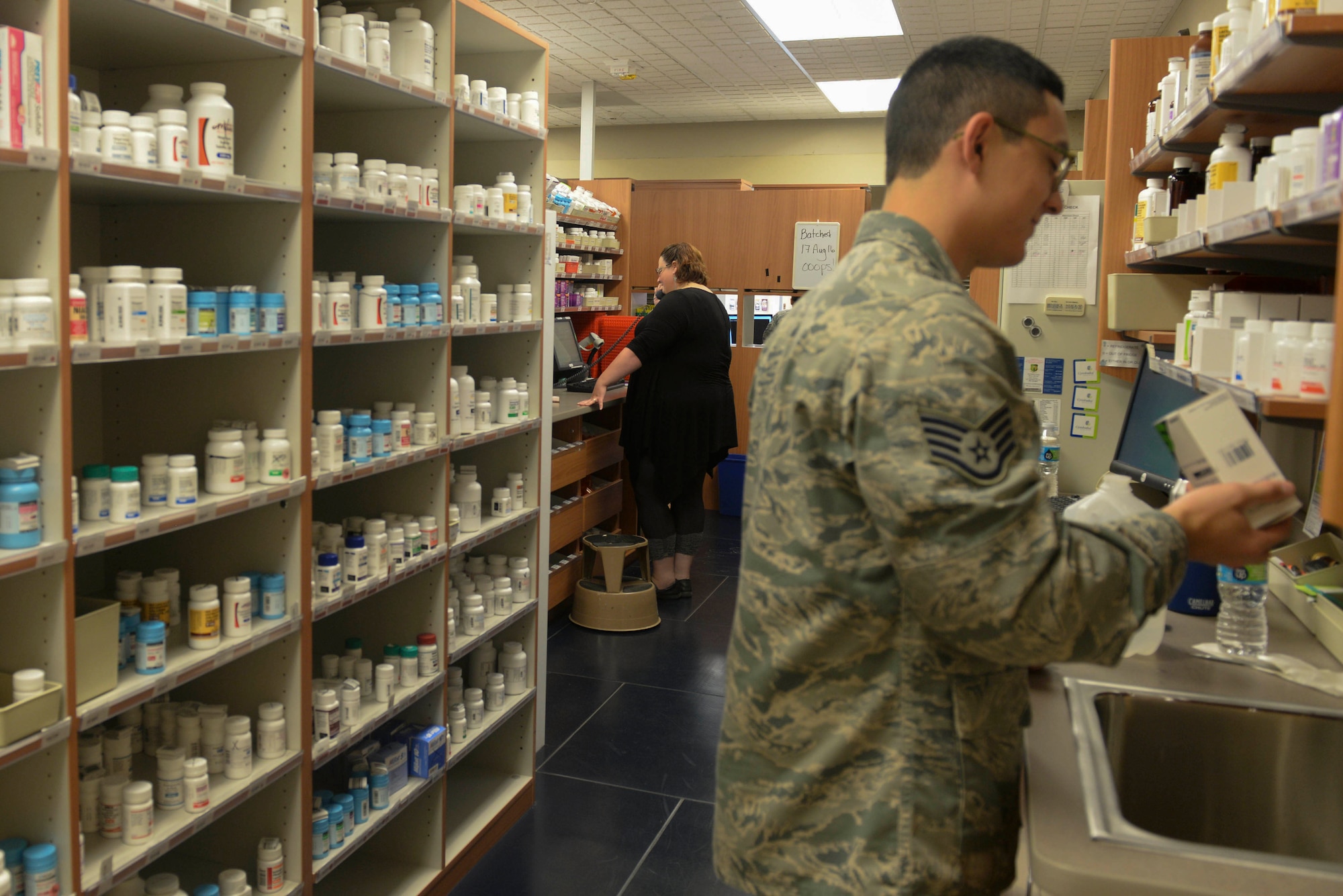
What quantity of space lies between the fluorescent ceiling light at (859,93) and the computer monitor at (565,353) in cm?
441

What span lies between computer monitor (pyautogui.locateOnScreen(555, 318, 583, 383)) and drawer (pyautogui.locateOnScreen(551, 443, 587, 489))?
Answer: 0.91 meters

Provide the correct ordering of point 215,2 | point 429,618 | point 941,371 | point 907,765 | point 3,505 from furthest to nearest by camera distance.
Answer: point 429,618, point 215,2, point 3,505, point 907,765, point 941,371

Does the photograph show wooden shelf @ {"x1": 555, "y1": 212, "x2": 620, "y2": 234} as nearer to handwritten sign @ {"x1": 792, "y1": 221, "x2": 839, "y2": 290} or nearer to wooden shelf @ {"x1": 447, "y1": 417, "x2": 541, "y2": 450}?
handwritten sign @ {"x1": 792, "y1": 221, "x2": 839, "y2": 290}

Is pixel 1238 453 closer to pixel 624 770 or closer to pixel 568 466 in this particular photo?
pixel 624 770

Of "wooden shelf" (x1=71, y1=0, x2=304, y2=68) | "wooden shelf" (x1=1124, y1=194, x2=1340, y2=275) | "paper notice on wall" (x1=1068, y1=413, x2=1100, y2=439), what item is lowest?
"paper notice on wall" (x1=1068, y1=413, x2=1100, y2=439)

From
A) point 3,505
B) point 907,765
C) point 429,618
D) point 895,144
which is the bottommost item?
point 429,618

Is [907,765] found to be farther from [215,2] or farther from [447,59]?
[447,59]

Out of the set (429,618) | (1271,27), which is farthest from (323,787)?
(1271,27)

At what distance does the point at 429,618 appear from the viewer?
10.4ft

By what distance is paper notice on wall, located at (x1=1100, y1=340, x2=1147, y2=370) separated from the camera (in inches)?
142

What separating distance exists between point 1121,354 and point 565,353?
3711 millimetres

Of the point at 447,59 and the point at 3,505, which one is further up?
the point at 447,59

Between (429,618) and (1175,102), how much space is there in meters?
2.46

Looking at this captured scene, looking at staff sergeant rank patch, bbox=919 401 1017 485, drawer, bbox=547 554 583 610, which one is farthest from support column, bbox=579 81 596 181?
staff sergeant rank patch, bbox=919 401 1017 485
